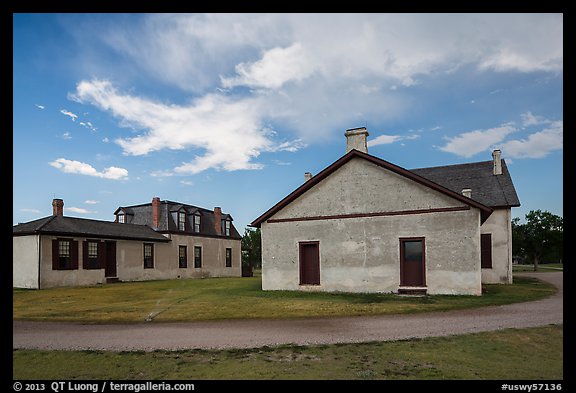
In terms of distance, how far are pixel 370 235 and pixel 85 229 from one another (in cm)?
2138

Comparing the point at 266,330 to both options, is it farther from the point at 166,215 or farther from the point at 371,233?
the point at 166,215

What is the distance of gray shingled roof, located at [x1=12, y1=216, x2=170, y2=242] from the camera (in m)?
27.8

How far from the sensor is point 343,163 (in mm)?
21266

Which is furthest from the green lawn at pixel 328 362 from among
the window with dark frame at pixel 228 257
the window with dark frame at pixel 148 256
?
the window with dark frame at pixel 228 257

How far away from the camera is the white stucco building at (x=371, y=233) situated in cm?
1884

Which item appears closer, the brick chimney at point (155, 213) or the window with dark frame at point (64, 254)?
the window with dark frame at point (64, 254)

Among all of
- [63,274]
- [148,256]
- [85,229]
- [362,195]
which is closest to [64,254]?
[63,274]

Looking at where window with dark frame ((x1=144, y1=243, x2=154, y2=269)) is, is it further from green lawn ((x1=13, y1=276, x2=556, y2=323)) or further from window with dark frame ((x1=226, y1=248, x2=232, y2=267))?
green lawn ((x1=13, y1=276, x2=556, y2=323))

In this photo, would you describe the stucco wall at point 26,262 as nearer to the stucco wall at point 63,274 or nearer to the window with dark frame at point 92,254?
the stucco wall at point 63,274

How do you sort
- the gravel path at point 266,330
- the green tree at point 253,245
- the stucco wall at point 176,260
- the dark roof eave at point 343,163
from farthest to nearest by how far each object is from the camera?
1. the green tree at point 253,245
2. the stucco wall at point 176,260
3. the dark roof eave at point 343,163
4. the gravel path at point 266,330

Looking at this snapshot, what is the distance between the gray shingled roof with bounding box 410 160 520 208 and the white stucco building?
843cm

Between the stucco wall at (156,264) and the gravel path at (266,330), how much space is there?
52.2ft
